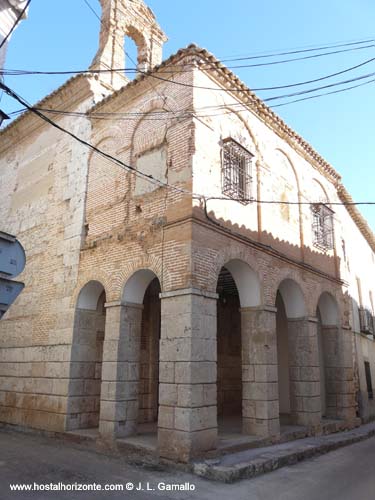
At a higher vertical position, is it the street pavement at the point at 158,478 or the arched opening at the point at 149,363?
the arched opening at the point at 149,363

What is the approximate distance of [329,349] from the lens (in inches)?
464

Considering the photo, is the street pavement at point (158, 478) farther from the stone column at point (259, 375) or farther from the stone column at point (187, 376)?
the stone column at point (259, 375)

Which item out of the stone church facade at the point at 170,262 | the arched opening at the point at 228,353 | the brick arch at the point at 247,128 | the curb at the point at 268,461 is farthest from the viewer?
the arched opening at the point at 228,353

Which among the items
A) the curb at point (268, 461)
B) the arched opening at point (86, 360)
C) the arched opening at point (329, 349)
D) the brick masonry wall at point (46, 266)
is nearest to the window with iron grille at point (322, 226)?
the arched opening at point (329, 349)

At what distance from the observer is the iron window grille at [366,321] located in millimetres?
14248

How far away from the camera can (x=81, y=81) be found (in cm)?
1085

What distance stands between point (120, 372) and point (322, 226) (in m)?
7.50

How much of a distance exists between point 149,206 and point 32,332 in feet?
15.0

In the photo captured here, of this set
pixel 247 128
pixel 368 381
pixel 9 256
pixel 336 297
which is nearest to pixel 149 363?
pixel 336 297

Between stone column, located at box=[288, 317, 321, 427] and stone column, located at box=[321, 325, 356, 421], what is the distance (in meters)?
1.60

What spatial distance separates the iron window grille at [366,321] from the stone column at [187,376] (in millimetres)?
8776

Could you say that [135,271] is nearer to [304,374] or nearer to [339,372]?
[304,374]

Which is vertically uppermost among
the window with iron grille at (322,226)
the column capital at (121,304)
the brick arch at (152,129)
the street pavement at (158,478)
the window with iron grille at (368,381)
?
the brick arch at (152,129)

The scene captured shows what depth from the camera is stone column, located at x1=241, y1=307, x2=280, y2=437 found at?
821 cm
